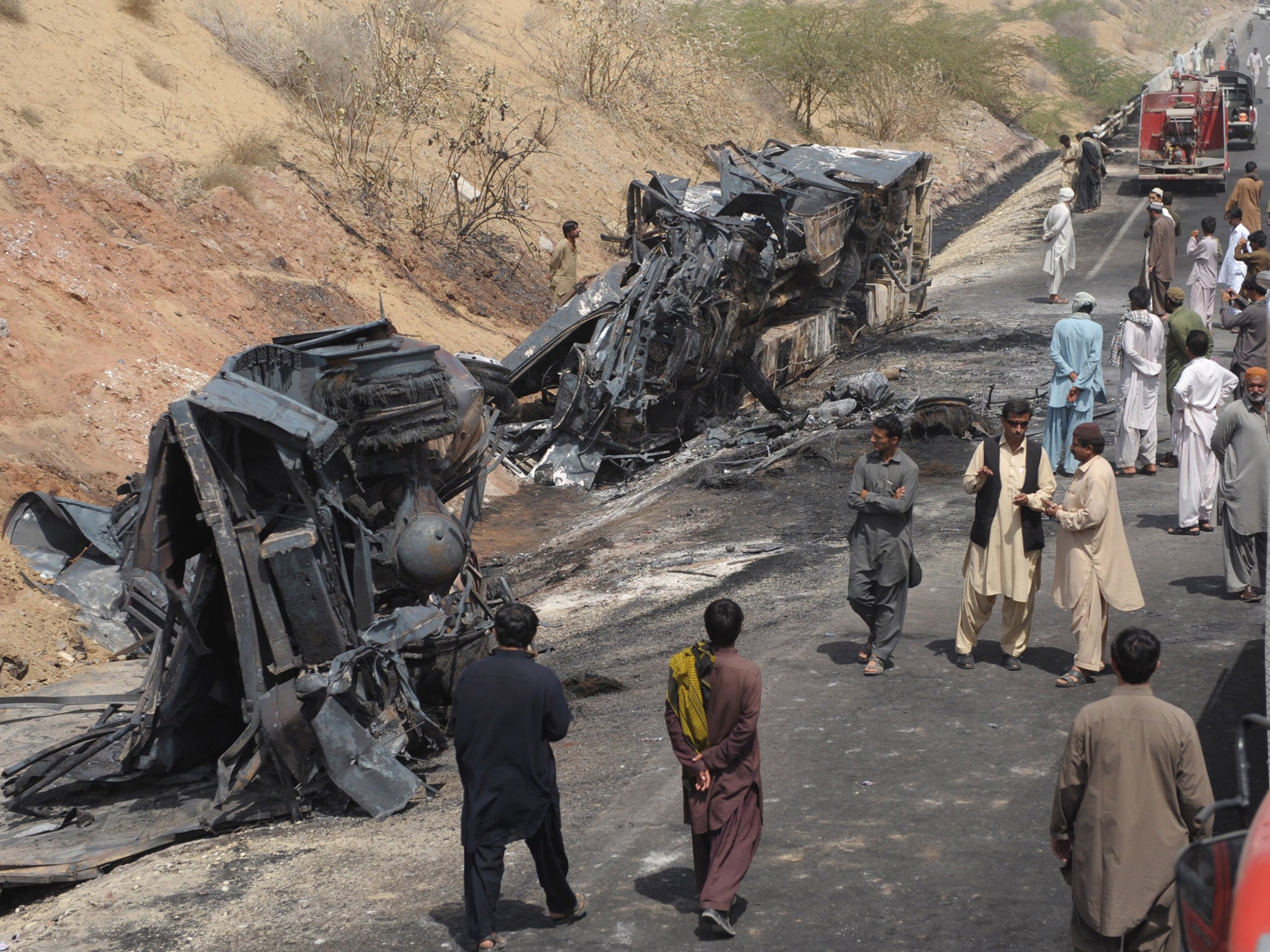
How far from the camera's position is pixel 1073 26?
60.3 metres

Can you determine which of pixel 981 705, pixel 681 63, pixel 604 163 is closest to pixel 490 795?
pixel 981 705

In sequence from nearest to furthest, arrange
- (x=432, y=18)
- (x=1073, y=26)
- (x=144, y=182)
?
1. (x=144, y=182)
2. (x=432, y=18)
3. (x=1073, y=26)

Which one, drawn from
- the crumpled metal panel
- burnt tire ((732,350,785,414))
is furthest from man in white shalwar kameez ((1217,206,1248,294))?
the crumpled metal panel

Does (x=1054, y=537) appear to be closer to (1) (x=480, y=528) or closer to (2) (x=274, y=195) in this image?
(1) (x=480, y=528)

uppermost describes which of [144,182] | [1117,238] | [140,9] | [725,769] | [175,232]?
[140,9]

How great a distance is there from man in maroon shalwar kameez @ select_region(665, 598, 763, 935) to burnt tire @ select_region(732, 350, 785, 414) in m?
11.3

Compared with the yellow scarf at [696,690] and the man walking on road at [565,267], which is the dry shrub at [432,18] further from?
the yellow scarf at [696,690]

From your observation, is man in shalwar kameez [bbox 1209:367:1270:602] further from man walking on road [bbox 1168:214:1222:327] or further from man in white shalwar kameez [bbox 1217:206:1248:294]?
man walking on road [bbox 1168:214:1222:327]

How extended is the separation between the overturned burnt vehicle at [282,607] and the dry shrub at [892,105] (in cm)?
3140

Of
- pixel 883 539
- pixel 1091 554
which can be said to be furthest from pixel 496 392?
pixel 1091 554

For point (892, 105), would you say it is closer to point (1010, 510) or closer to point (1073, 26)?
point (1073, 26)

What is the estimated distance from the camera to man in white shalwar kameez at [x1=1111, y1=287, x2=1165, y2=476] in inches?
427

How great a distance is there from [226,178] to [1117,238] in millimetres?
16668

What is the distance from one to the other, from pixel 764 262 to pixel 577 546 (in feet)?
17.3
